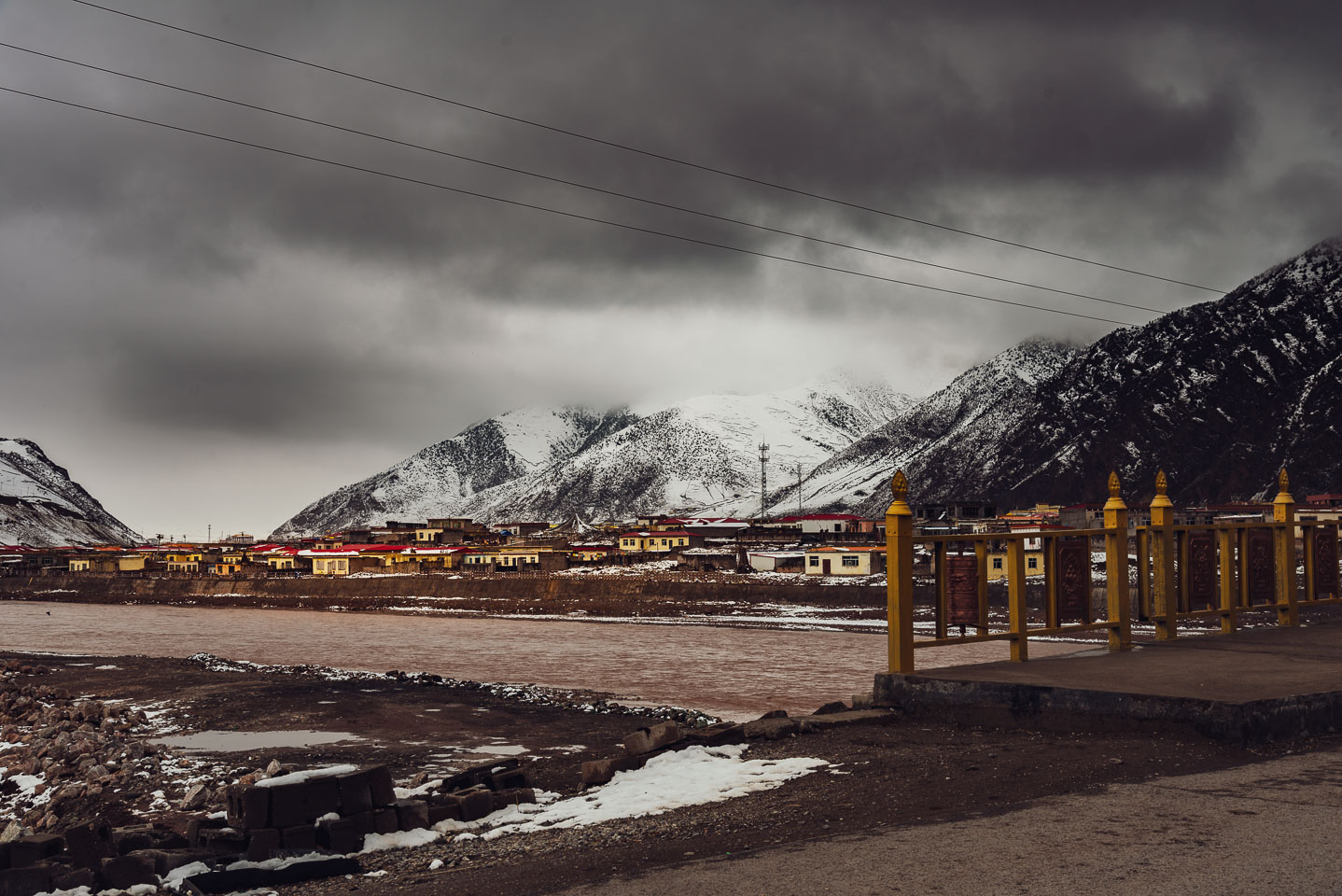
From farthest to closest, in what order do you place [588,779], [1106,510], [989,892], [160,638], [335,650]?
[160,638] < [335,650] < [1106,510] < [588,779] < [989,892]

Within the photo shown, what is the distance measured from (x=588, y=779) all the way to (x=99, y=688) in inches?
969

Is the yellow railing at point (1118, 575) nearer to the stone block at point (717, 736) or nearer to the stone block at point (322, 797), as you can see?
the stone block at point (717, 736)

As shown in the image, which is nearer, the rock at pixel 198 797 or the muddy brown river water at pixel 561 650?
the rock at pixel 198 797

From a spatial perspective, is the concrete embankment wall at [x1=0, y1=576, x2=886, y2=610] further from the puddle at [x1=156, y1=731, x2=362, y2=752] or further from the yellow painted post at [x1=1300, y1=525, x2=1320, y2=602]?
the puddle at [x1=156, y1=731, x2=362, y2=752]

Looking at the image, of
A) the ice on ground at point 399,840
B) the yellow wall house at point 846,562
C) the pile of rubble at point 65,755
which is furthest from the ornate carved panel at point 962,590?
the yellow wall house at point 846,562

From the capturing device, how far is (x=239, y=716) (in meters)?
22.5

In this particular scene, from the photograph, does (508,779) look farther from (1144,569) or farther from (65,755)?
(65,755)

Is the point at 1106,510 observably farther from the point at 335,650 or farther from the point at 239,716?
the point at 335,650

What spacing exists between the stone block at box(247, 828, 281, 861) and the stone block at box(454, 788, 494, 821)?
1613 millimetres

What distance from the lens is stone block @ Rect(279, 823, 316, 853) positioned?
823 centimetres

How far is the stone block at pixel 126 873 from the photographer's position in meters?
7.88

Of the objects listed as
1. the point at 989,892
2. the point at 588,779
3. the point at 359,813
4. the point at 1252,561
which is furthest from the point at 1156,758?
the point at 1252,561

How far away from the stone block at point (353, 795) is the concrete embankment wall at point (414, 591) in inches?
2343

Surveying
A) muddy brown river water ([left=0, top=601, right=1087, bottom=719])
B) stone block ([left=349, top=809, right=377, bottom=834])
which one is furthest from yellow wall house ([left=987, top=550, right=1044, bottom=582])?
stone block ([left=349, top=809, right=377, bottom=834])
